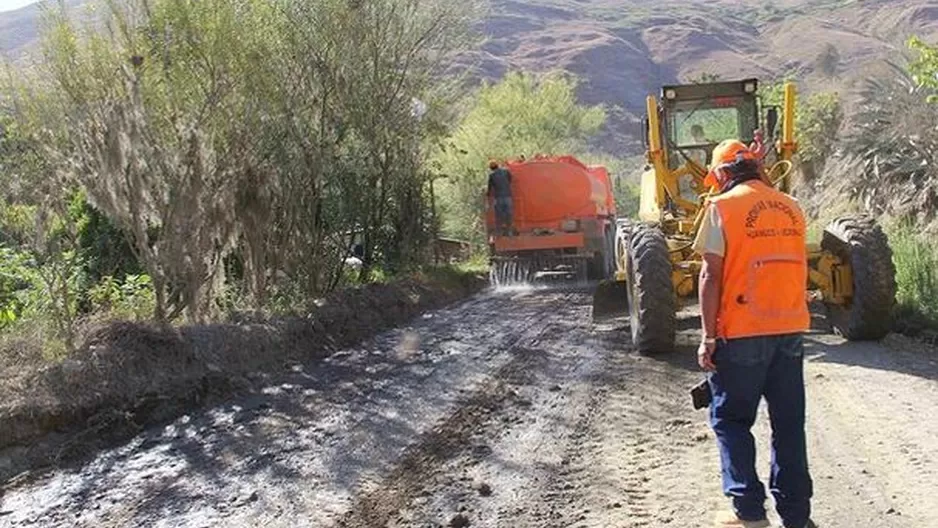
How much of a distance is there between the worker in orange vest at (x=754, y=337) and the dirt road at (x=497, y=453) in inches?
16.6

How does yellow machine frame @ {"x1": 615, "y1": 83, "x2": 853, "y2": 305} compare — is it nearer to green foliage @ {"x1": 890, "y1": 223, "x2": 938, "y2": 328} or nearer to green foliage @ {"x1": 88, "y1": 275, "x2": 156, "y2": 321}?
green foliage @ {"x1": 890, "y1": 223, "x2": 938, "y2": 328}

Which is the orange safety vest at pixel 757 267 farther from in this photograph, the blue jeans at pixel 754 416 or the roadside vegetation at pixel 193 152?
the roadside vegetation at pixel 193 152

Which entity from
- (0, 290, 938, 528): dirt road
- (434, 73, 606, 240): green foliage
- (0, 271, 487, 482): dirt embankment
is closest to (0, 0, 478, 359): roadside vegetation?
(0, 271, 487, 482): dirt embankment

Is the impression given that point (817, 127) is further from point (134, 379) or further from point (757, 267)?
point (757, 267)

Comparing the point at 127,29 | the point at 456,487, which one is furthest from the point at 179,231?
the point at 456,487

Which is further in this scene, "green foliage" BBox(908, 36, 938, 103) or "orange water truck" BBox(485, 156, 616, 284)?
"orange water truck" BBox(485, 156, 616, 284)

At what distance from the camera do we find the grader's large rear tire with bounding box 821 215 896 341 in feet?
30.2

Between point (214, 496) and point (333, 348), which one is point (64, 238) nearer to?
point (333, 348)

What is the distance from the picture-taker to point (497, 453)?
6.50 m

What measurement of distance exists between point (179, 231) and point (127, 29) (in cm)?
203

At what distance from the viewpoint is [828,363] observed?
28.7ft

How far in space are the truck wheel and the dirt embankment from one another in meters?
3.63

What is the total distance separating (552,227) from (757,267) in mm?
15975

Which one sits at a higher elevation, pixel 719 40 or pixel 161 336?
pixel 719 40
